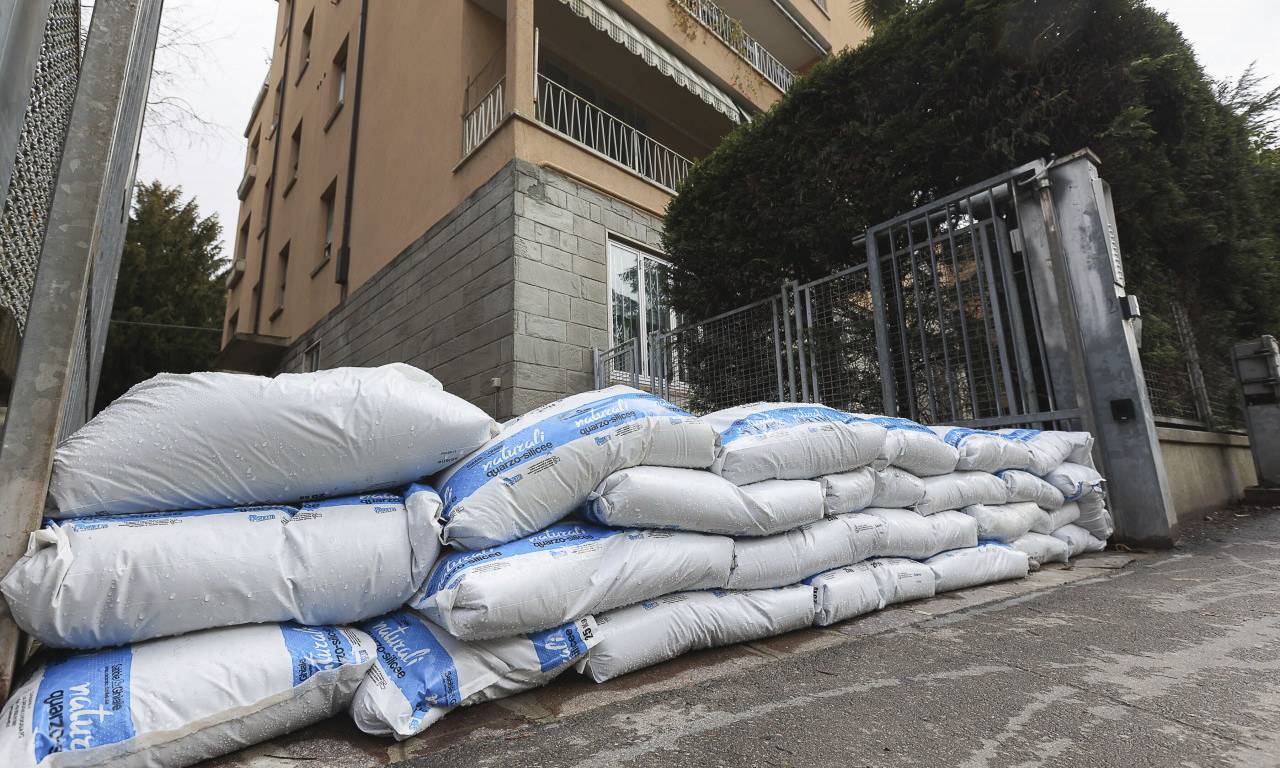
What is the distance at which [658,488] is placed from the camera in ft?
5.53

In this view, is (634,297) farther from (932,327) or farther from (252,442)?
(252,442)

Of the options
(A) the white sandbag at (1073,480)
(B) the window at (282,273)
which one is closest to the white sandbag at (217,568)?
(A) the white sandbag at (1073,480)

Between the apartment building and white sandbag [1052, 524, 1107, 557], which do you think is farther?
the apartment building

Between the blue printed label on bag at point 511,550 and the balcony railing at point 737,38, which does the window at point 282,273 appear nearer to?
the balcony railing at point 737,38

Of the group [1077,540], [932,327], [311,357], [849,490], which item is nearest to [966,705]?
[849,490]

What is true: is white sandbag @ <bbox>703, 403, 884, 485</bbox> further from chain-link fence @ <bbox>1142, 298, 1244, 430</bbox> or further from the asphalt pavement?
chain-link fence @ <bbox>1142, 298, 1244, 430</bbox>

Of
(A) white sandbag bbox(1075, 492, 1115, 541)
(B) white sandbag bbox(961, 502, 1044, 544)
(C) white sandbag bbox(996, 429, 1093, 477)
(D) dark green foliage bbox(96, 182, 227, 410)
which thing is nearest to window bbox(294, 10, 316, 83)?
(D) dark green foliage bbox(96, 182, 227, 410)

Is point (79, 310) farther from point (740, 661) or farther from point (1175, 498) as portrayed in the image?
point (1175, 498)

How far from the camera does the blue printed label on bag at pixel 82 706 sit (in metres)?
0.96

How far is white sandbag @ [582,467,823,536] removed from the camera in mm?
1646

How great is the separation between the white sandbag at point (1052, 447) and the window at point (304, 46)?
1382cm

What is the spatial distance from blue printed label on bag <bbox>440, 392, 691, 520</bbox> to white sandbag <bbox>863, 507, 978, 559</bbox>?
41.3 inches

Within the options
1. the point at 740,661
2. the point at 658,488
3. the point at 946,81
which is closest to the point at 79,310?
the point at 658,488

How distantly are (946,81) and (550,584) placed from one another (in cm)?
380
